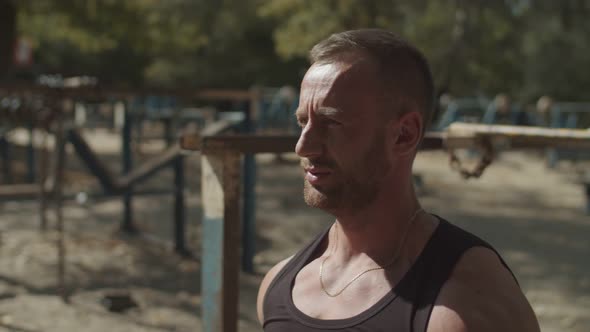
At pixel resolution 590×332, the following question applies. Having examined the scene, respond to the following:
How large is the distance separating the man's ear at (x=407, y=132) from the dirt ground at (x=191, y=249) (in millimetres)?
3004

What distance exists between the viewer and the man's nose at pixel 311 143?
4.26 feet

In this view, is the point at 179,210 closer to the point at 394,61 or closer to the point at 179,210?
the point at 179,210

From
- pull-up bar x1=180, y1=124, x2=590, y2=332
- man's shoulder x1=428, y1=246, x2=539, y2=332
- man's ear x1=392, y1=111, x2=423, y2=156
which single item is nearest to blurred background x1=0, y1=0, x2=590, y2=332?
pull-up bar x1=180, y1=124, x2=590, y2=332

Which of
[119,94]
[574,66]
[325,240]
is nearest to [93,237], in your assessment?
[119,94]

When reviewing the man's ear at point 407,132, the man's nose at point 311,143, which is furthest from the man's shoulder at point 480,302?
the man's nose at point 311,143

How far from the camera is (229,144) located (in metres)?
1.85

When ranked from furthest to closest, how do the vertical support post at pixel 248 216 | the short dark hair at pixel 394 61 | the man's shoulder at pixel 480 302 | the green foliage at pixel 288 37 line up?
1. the green foliage at pixel 288 37
2. the vertical support post at pixel 248 216
3. the short dark hair at pixel 394 61
4. the man's shoulder at pixel 480 302

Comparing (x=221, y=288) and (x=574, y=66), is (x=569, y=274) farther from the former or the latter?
(x=574, y=66)

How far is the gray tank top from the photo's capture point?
1.17 meters

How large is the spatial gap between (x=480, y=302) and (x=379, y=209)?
28cm

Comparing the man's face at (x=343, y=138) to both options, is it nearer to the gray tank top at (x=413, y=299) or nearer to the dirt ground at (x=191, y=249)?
the gray tank top at (x=413, y=299)

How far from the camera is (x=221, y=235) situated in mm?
1846

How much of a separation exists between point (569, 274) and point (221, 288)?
443cm

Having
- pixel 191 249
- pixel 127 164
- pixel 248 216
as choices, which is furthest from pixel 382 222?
pixel 127 164
